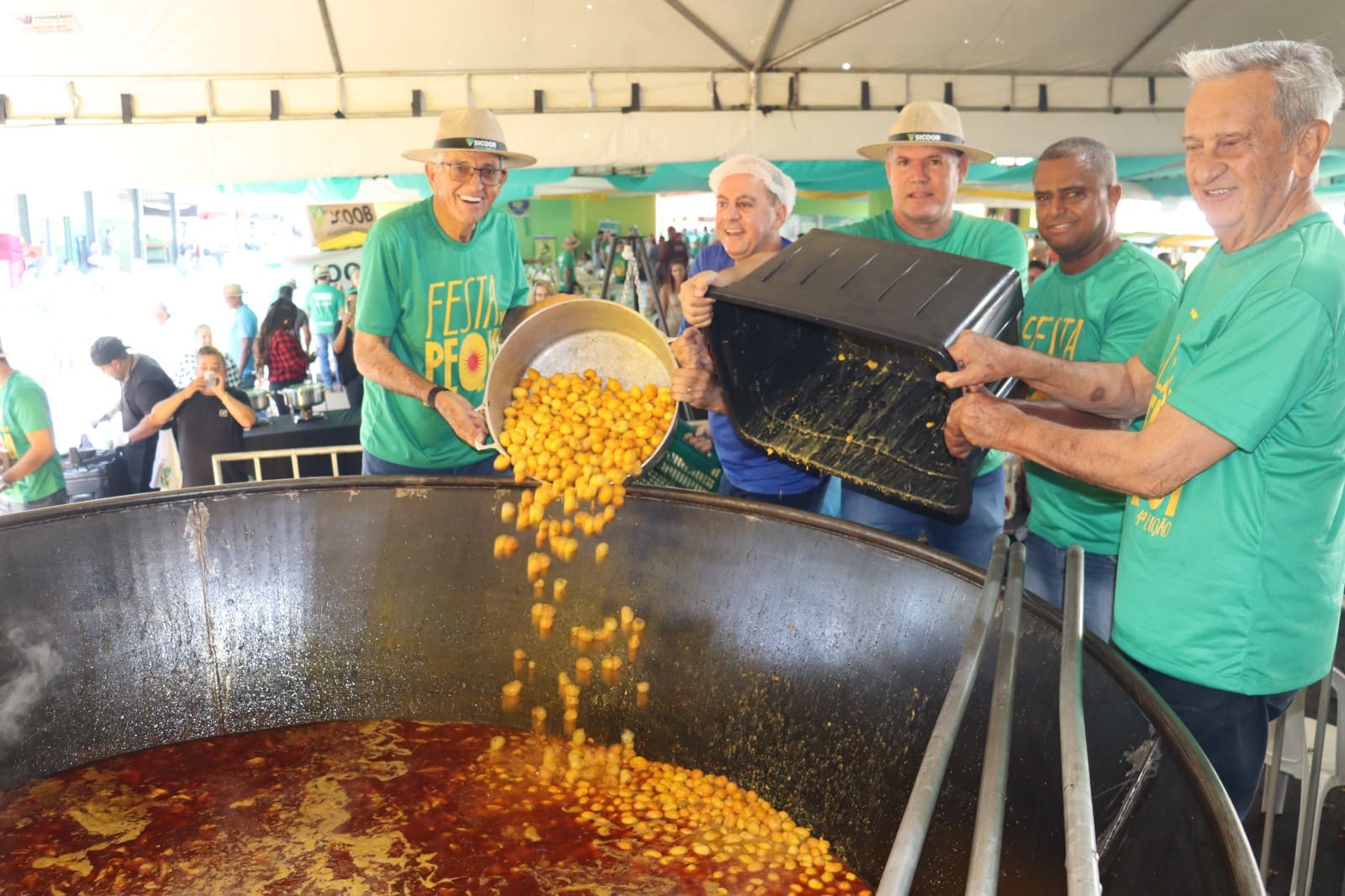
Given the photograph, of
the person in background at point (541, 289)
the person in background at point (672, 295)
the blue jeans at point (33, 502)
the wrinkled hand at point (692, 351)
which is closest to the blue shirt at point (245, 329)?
the person in background at point (541, 289)

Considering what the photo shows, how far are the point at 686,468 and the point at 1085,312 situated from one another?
2190 mm

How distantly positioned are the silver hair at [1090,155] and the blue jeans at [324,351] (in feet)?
24.4

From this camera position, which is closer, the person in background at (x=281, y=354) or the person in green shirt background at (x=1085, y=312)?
the person in green shirt background at (x=1085, y=312)

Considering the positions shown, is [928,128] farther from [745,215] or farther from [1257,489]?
[1257,489]

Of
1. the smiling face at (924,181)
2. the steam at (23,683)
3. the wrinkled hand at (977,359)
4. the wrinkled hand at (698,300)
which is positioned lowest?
the steam at (23,683)

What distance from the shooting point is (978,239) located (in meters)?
2.56

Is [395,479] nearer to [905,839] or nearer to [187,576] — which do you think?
[187,576]

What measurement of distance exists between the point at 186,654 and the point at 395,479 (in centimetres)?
74

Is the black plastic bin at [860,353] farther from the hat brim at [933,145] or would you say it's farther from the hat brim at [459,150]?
the hat brim at [459,150]

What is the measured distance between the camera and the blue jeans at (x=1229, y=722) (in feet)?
4.82

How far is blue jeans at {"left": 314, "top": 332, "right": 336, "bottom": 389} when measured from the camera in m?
8.68

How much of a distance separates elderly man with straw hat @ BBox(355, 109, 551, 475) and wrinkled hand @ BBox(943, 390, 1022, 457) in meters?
1.52

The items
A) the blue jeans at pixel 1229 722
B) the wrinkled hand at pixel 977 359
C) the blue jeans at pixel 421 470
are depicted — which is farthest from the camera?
the blue jeans at pixel 421 470

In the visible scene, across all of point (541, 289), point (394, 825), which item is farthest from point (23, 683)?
point (541, 289)
